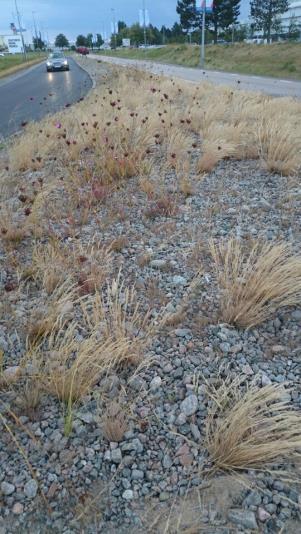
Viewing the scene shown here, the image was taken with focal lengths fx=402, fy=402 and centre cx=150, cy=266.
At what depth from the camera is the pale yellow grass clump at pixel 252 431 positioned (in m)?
1.65

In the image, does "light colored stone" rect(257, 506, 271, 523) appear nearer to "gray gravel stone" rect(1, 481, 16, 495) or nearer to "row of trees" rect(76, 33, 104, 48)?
"gray gravel stone" rect(1, 481, 16, 495)

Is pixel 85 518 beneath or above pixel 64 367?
beneath

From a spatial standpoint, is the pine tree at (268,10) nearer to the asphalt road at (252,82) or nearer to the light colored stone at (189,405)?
the asphalt road at (252,82)

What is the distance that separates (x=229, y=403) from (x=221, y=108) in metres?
7.20

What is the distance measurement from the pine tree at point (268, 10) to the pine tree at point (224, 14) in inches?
232

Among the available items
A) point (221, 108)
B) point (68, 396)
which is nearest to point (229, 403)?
point (68, 396)

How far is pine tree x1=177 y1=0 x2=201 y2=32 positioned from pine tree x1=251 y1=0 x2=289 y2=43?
52.9 feet

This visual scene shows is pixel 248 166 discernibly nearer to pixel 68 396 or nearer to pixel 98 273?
pixel 98 273

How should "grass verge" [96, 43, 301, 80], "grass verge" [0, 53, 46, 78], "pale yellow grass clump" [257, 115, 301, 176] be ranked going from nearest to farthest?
"pale yellow grass clump" [257, 115, 301, 176] < "grass verge" [96, 43, 301, 80] < "grass verge" [0, 53, 46, 78]

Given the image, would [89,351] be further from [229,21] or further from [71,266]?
[229,21]

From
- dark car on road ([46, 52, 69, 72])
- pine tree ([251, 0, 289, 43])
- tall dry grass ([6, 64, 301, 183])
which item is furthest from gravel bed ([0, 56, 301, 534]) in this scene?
pine tree ([251, 0, 289, 43])

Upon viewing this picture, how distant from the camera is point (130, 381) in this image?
2.06m

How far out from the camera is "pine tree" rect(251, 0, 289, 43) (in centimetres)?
5411

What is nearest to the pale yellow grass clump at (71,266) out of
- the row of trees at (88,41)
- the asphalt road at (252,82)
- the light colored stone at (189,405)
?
the light colored stone at (189,405)
